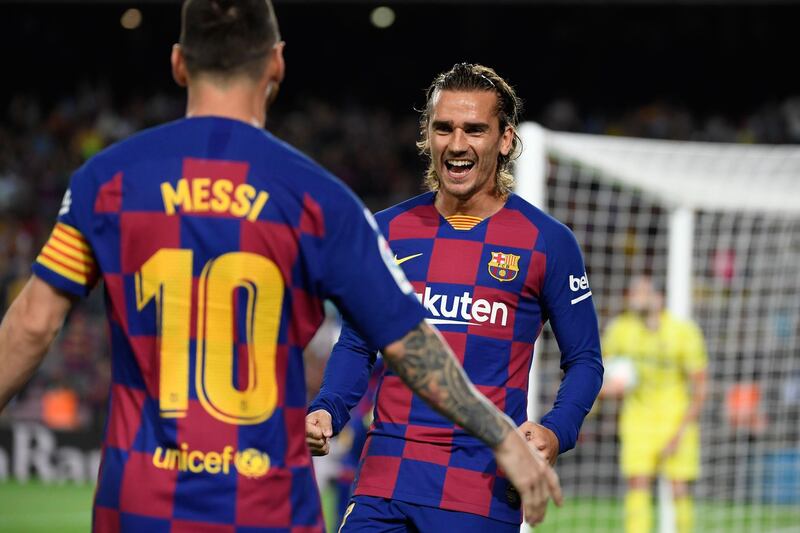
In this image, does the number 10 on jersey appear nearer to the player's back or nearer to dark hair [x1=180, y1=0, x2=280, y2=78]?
dark hair [x1=180, y1=0, x2=280, y2=78]

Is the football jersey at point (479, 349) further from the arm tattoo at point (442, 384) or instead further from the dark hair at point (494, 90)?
the arm tattoo at point (442, 384)

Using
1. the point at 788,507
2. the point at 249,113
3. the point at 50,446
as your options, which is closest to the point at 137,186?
the point at 249,113

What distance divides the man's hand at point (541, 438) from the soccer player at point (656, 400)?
6.63 m

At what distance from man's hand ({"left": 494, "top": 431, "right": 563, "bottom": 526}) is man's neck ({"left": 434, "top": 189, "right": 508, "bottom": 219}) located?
1546 mm

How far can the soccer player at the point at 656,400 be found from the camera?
10.2m

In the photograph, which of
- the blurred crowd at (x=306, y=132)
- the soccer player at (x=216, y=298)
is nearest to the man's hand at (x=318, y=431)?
the soccer player at (x=216, y=298)

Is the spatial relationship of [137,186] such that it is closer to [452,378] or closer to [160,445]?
[160,445]

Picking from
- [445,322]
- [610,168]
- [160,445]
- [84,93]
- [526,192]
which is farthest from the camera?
[84,93]

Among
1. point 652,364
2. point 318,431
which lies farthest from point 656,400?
point 318,431

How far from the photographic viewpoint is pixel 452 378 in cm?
275

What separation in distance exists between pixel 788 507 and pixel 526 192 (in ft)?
20.4

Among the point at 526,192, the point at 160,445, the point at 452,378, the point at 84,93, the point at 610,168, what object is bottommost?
the point at 160,445

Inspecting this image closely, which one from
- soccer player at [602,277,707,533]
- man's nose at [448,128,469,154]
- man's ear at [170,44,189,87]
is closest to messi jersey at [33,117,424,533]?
man's ear at [170,44,189,87]

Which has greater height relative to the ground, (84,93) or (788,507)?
(84,93)
